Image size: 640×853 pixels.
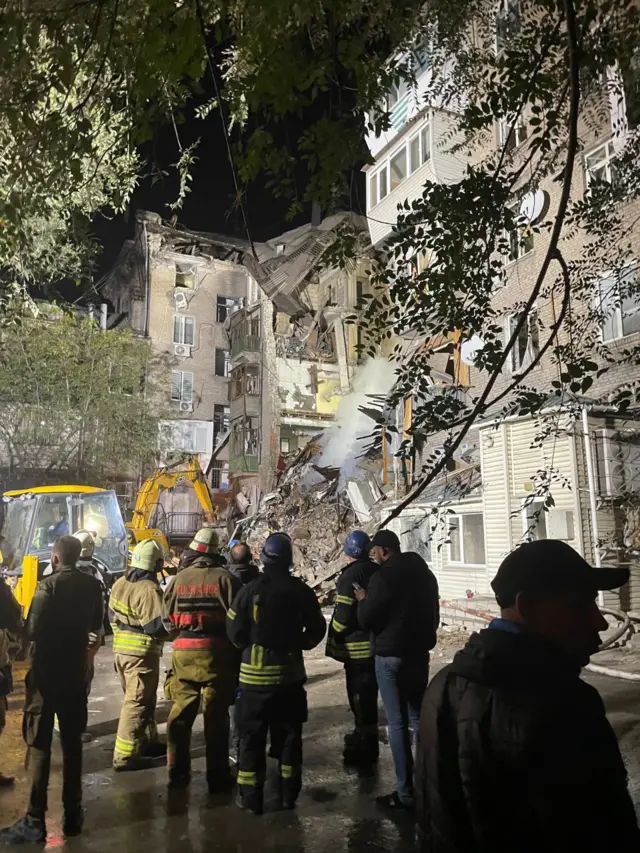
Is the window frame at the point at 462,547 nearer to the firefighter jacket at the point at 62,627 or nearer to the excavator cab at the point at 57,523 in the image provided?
the excavator cab at the point at 57,523

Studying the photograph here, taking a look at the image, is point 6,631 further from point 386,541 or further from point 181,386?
point 181,386

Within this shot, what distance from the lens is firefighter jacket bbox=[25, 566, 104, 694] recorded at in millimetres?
4199

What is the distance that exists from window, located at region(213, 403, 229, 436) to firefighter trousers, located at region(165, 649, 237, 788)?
2988cm

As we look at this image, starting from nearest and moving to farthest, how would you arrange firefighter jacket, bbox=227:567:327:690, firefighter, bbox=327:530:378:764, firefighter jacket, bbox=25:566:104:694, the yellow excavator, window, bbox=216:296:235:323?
firefighter jacket, bbox=25:566:104:694, firefighter jacket, bbox=227:567:327:690, firefighter, bbox=327:530:378:764, the yellow excavator, window, bbox=216:296:235:323

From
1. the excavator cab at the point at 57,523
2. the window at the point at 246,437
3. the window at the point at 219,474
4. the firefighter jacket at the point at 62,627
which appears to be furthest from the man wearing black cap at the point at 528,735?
the window at the point at 219,474

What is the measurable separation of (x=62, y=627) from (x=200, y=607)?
1150 millimetres

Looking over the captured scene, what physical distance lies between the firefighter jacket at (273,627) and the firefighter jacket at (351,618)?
76 cm

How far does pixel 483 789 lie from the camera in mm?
1371

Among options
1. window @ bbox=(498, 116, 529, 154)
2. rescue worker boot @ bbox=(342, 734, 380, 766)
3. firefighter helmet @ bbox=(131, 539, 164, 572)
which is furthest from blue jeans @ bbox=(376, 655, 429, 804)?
window @ bbox=(498, 116, 529, 154)

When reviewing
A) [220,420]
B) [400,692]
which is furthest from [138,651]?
[220,420]

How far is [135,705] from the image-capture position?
5414mm

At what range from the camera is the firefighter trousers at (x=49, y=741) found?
4086 millimetres

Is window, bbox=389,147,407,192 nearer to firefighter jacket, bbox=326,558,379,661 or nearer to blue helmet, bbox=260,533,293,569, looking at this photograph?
firefighter jacket, bbox=326,558,379,661

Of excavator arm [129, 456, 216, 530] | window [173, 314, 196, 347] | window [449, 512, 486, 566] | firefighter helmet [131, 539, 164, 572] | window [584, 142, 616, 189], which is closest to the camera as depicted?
firefighter helmet [131, 539, 164, 572]
